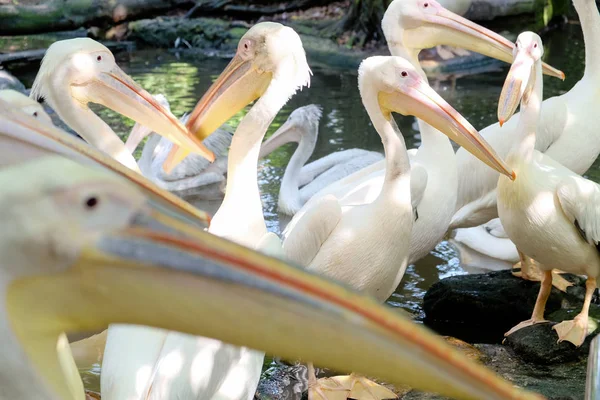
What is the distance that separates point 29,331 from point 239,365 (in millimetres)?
1483

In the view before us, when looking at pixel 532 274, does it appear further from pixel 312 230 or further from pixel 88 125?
pixel 88 125

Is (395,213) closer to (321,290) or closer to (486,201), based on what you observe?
(486,201)

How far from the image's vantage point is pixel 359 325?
2.50 ft

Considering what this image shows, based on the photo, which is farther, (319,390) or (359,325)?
(319,390)

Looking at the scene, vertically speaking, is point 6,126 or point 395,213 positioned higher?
point 6,126

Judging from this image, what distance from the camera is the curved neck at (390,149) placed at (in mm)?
3344

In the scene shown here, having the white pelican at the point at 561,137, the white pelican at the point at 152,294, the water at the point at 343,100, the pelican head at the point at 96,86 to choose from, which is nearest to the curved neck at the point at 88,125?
the pelican head at the point at 96,86

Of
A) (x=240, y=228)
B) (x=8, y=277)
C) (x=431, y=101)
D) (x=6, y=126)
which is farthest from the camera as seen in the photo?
(x=431, y=101)

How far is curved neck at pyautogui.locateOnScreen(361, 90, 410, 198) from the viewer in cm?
334

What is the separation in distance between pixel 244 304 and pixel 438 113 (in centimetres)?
287

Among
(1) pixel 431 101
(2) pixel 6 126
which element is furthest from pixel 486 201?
(2) pixel 6 126

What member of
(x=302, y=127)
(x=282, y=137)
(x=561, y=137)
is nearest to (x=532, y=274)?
(x=561, y=137)

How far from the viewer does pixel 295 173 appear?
19.5ft

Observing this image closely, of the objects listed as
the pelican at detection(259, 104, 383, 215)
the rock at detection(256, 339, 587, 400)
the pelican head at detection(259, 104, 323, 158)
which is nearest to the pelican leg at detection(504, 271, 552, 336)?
the rock at detection(256, 339, 587, 400)
